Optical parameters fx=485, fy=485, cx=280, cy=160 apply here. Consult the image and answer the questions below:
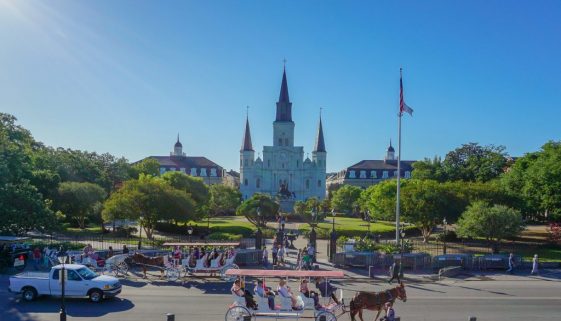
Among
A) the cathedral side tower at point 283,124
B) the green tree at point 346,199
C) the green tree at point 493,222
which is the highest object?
the cathedral side tower at point 283,124

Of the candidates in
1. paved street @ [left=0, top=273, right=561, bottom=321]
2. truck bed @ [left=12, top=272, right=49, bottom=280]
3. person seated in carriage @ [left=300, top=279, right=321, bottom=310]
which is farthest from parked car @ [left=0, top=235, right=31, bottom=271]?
person seated in carriage @ [left=300, top=279, right=321, bottom=310]

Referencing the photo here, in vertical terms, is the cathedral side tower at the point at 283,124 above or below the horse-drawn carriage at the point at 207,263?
above

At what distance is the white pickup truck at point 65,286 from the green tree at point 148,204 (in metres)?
20.4

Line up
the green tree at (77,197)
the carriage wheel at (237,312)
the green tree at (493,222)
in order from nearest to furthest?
the carriage wheel at (237,312), the green tree at (493,222), the green tree at (77,197)

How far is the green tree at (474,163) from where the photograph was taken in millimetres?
68250

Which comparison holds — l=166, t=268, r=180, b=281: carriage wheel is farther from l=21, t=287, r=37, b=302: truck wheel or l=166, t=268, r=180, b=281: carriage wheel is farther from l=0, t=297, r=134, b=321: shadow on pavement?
l=21, t=287, r=37, b=302: truck wheel

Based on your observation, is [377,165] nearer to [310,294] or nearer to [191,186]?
[191,186]

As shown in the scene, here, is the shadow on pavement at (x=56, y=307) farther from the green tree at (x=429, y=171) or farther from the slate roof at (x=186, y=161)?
the slate roof at (x=186, y=161)

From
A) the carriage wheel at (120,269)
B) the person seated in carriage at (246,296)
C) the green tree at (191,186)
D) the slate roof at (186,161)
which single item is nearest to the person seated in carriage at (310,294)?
the person seated in carriage at (246,296)

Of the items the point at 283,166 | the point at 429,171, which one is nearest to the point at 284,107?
the point at 283,166

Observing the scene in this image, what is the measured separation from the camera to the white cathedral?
12394 centimetres

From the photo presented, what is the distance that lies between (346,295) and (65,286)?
38.4 feet

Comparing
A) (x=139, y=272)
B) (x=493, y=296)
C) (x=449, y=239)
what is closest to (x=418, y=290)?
(x=493, y=296)

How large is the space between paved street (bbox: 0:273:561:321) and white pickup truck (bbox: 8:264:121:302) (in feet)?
1.28
